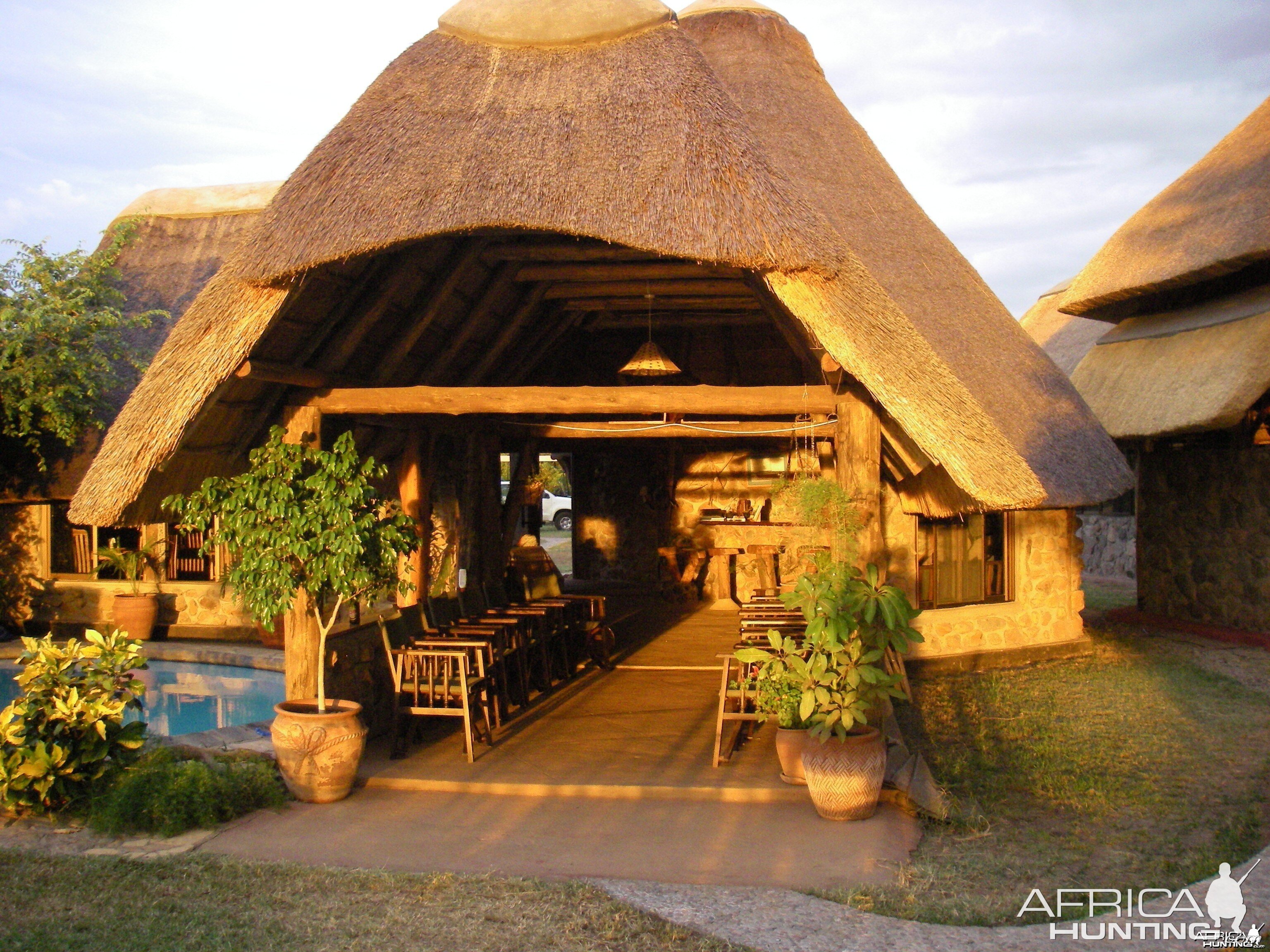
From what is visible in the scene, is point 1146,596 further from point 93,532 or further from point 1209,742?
point 93,532

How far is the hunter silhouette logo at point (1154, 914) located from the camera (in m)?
3.77

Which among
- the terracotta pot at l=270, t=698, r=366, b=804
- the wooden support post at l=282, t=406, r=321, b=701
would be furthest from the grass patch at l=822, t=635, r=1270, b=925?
the wooden support post at l=282, t=406, r=321, b=701

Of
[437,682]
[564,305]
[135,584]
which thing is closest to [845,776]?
[437,682]

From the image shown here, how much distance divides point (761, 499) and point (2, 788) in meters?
9.96

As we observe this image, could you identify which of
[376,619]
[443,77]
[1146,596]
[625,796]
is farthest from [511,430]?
[1146,596]

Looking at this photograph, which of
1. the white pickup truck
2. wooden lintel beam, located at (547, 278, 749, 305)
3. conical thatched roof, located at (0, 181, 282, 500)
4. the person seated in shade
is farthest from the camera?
the white pickup truck

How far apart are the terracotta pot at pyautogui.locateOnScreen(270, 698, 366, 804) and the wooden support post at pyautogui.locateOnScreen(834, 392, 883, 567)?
3005mm

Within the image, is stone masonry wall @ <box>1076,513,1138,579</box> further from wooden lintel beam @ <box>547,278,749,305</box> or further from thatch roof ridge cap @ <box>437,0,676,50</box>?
thatch roof ridge cap @ <box>437,0,676,50</box>

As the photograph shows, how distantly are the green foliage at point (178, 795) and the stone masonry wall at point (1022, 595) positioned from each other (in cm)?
586

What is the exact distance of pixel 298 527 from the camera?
17.8ft

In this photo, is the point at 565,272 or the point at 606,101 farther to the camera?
the point at 565,272

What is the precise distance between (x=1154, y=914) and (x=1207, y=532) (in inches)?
339

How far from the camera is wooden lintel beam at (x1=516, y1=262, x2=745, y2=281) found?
768cm

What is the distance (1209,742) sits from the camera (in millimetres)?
6902
